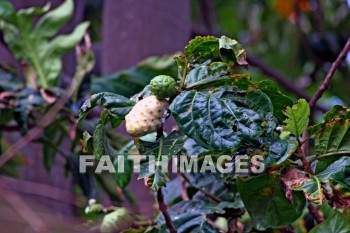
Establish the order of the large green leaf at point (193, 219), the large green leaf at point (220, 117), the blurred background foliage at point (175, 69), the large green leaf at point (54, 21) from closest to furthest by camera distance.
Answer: the large green leaf at point (220, 117) → the large green leaf at point (193, 219) → the blurred background foliage at point (175, 69) → the large green leaf at point (54, 21)

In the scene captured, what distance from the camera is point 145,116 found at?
52 cm

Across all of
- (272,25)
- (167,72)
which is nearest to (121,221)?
(167,72)

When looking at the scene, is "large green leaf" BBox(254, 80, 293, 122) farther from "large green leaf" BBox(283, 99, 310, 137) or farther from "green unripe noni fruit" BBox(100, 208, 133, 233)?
"green unripe noni fruit" BBox(100, 208, 133, 233)

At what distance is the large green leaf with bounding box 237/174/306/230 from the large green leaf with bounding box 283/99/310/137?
53 mm

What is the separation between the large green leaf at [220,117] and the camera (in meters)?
0.51

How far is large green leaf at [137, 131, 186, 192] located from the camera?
53 cm

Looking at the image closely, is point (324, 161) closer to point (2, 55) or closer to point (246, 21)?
point (2, 55)

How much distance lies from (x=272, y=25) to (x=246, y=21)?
191mm

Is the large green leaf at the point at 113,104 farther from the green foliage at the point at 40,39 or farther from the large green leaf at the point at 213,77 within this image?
the green foliage at the point at 40,39

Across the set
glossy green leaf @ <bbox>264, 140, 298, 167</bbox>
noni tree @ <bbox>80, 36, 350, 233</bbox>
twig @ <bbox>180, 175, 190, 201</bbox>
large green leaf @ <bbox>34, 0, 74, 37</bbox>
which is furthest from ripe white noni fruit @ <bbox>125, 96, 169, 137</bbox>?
large green leaf @ <bbox>34, 0, 74, 37</bbox>

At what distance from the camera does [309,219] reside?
2.39 ft

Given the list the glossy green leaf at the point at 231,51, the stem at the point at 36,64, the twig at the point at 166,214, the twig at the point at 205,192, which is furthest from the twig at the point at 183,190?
the stem at the point at 36,64

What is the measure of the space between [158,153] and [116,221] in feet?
0.52

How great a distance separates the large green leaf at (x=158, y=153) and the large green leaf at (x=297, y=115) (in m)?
0.10
